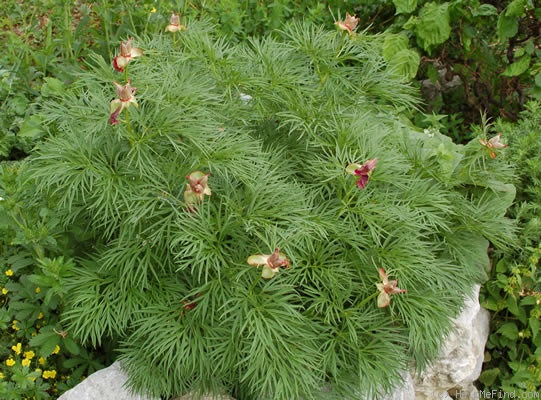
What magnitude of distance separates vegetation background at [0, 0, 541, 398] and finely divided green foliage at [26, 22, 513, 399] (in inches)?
6.1

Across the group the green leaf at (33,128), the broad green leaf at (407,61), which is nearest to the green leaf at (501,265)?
the broad green leaf at (407,61)

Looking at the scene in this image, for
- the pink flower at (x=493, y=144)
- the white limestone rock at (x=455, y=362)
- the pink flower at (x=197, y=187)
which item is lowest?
the white limestone rock at (x=455, y=362)

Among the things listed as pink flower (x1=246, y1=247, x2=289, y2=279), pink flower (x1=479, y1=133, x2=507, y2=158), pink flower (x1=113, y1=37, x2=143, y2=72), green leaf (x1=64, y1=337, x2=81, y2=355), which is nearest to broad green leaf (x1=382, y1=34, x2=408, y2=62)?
pink flower (x1=479, y1=133, x2=507, y2=158)

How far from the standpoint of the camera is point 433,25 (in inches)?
112

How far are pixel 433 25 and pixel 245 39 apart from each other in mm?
946

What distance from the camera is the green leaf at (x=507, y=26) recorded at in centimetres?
279

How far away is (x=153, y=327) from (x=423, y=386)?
1.03 metres

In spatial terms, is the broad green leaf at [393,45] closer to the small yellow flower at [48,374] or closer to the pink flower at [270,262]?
the pink flower at [270,262]

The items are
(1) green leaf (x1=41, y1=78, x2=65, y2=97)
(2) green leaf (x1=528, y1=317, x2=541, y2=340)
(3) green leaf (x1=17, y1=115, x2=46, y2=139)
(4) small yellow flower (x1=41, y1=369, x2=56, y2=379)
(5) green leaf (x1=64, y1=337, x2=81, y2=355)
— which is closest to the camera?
(5) green leaf (x1=64, y1=337, x2=81, y2=355)

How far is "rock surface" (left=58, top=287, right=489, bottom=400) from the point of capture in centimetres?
176

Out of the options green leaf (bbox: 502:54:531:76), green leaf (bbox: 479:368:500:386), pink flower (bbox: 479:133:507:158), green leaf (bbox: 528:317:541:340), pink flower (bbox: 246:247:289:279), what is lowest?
green leaf (bbox: 479:368:500:386)

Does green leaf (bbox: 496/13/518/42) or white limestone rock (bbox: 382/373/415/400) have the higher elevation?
green leaf (bbox: 496/13/518/42)

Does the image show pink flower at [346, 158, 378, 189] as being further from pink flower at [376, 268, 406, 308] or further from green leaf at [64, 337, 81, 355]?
green leaf at [64, 337, 81, 355]

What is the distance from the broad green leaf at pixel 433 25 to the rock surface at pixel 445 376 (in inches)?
51.7
